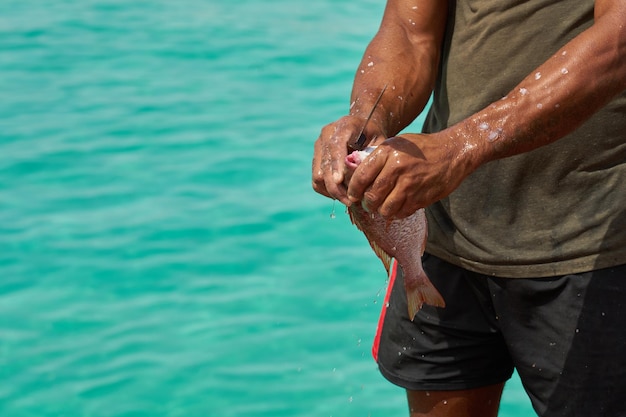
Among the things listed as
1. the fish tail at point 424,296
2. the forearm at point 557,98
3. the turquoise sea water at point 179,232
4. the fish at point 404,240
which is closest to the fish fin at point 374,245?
the fish at point 404,240

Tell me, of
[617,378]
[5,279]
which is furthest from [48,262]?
[617,378]

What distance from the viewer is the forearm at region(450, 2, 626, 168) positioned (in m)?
2.23

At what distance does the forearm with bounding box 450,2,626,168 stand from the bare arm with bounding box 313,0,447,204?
1.33 feet

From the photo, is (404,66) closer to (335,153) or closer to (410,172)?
(335,153)

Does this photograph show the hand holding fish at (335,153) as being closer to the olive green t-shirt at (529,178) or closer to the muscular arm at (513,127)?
the muscular arm at (513,127)

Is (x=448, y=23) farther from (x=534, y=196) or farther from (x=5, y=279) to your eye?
(x=5, y=279)

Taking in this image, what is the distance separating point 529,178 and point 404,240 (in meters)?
0.36

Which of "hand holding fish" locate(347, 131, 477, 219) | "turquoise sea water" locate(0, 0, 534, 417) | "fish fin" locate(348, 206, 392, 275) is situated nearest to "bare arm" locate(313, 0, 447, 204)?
"fish fin" locate(348, 206, 392, 275)

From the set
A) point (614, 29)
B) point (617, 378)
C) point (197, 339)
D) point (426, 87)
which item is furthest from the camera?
point (197, 339)

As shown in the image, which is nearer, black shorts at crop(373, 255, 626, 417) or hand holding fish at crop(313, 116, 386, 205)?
hand holding fish at crop(313, 116, 386, 205)

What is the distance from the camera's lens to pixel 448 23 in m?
2.84

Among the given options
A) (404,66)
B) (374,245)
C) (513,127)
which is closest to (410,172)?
(513,127)

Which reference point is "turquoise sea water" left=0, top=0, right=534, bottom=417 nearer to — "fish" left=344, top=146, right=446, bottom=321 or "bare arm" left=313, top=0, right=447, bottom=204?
"fish" left=344, top=146, right=446, bottom=321

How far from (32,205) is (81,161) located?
648 millimetres
